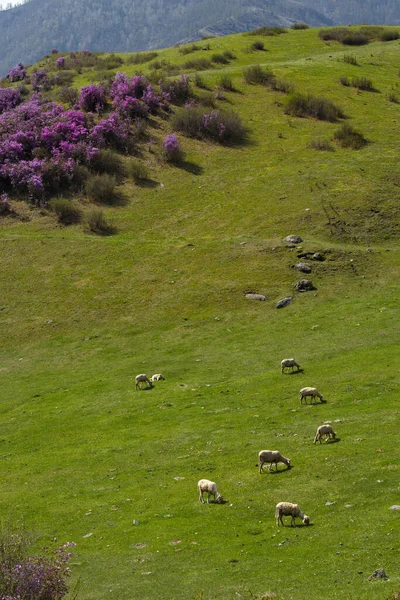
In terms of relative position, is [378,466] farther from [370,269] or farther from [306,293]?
[370,269]

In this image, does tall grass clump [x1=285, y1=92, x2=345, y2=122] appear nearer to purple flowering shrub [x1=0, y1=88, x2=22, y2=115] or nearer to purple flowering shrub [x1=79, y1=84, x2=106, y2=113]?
purple flowering shrub [x1=79, y1=84, x2=106, y2=113]

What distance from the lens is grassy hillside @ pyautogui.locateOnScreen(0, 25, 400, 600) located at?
22344mm

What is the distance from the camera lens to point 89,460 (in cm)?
3297

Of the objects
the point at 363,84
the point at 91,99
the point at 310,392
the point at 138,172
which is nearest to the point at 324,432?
the point at 310,392

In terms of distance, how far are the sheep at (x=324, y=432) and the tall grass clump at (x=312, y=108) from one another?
63.1m

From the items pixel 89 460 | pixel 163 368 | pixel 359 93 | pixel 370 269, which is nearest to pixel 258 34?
pixel 359 93

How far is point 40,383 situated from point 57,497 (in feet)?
57.5

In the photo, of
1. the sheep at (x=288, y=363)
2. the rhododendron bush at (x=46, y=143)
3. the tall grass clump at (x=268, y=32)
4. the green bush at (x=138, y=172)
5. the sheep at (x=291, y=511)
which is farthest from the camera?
the tall grass clump at (x=268, y=32)

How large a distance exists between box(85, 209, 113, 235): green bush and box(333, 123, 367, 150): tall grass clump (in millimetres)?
27160

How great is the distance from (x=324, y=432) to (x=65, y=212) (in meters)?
47.2

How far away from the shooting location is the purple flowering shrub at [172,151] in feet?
262

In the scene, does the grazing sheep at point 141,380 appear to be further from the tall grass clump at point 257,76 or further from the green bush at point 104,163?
the tall grass clump at point 257,76

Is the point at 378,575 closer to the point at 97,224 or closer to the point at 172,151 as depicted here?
the point at 97,224

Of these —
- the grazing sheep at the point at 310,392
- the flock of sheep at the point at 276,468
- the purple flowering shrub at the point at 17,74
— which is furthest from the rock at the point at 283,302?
the purple flowering shrub at the point at 17,74
